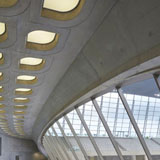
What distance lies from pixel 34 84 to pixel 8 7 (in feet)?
19.0

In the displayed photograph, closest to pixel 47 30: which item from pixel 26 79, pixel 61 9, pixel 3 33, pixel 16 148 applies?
pixel 61 9

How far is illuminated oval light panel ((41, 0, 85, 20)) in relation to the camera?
15.9 feet

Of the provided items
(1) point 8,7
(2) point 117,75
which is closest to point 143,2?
(2) point 117,75

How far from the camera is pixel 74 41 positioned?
20.5 ft

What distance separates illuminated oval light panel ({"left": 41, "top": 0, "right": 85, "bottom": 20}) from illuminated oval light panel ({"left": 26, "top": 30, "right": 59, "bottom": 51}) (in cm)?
120

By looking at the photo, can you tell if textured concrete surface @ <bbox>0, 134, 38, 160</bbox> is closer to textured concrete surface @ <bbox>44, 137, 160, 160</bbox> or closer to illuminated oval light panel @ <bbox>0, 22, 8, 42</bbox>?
textured concrete surface @ <bbox>44, 137, 160, 160</bbox>

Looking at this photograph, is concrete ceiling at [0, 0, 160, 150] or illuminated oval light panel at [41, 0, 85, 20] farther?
illuminated oval light panel at [41, 0, 85, 20]

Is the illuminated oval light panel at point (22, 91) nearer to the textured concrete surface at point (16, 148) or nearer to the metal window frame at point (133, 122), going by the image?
the metal window frame at point (133, 122)

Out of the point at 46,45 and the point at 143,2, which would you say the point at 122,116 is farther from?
the point at 143,2

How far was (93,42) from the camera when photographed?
584 centimetres

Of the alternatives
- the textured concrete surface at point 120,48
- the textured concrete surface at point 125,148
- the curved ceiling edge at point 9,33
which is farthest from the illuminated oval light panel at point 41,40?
the textured concrete surface at point 125,148

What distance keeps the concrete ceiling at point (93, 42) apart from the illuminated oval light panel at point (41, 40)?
0.52 ft

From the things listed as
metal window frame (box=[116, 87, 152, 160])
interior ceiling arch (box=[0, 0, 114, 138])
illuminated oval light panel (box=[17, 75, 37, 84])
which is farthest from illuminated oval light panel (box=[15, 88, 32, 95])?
metal window frame (box=[116, 87, 152, 160])

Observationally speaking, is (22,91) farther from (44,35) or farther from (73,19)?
(73,19)
